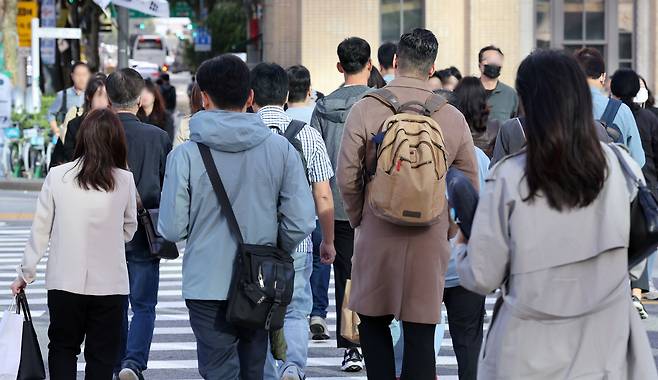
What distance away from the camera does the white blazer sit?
7.19 meters

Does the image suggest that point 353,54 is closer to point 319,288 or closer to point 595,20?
point 319,288

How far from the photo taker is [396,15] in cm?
2620

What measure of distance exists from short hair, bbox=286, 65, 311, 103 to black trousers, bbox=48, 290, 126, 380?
2.94 m

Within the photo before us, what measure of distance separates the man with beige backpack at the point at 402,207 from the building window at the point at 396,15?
1943 centimetres

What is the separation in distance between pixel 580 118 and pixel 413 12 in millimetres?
22017

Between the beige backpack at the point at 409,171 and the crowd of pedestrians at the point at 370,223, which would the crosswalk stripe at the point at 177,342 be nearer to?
the crowd of pedestrians at the point at 370,223

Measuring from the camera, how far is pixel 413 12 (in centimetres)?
2627

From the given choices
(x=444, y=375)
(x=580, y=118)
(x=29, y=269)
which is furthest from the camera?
(x=444, y=375)

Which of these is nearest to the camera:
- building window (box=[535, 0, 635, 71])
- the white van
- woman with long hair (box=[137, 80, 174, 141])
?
woman with long hair (box=[137, 80, 174, 141])

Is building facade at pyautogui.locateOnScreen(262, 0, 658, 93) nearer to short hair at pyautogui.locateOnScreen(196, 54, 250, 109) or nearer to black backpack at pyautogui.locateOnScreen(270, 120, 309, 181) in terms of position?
black backpack at pyautogui.locateOnScreen(270, 120, 309, 181)

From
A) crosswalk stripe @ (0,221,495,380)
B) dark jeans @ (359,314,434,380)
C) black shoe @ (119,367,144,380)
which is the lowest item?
crosswalk stripe @ (0,221,495,380)

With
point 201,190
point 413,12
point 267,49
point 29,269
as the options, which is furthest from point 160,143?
point 267,49

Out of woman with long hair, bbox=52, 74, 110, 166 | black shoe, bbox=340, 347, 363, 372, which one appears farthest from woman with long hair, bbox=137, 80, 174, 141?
black shoe, bbox=340, 347, 363, 372

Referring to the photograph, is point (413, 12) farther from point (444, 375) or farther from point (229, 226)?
point (229, 226)
